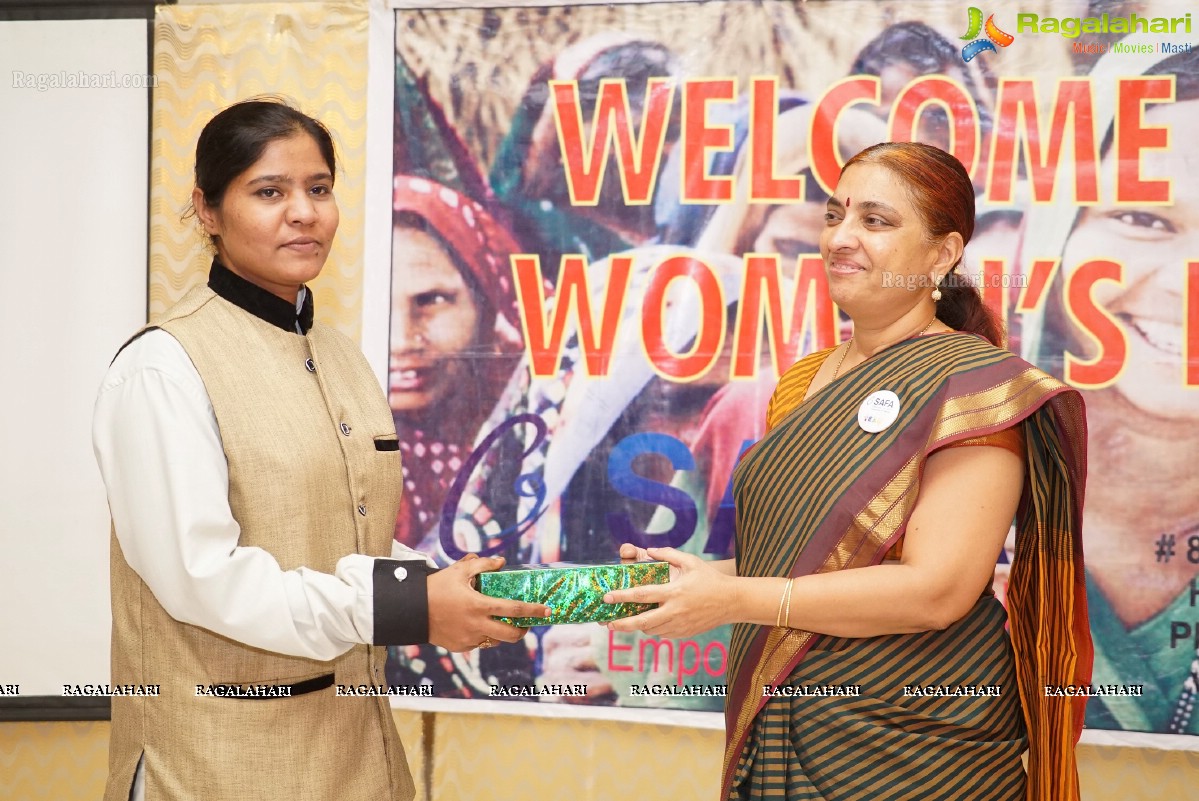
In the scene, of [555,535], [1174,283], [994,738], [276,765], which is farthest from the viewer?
[555,535]

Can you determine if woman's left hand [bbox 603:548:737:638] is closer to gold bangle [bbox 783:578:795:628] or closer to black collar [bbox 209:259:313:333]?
gold bangle [bbox 783:578:795:628]

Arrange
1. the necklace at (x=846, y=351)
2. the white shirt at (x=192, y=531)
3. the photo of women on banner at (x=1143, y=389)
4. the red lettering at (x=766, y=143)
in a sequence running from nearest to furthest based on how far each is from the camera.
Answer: the white shirt at (x=192, y=531) < the necklace at (x=846, y=351) < the photo of women on banner at (x=1143, y=389) < the red lettering at (x=766, y=143)

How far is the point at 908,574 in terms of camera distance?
151 centimetres

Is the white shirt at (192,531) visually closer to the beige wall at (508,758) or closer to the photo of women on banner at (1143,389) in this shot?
the beige wall at (508,758)

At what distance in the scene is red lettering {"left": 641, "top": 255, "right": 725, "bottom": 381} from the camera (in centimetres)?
269

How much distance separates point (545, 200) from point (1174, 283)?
1.60 m

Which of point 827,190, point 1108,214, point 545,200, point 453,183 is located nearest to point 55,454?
point 453,183

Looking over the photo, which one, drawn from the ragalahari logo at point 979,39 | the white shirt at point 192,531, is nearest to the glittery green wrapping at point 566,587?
the white shirt at point 192,531

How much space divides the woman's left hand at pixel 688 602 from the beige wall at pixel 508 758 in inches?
52.3

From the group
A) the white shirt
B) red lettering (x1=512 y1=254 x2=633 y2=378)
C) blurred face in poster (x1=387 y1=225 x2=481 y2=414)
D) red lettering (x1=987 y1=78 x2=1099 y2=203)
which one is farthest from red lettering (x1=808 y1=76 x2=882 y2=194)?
the white shirt

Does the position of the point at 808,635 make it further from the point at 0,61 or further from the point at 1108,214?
the point at 0,61

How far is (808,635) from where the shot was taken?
1629 millimetres

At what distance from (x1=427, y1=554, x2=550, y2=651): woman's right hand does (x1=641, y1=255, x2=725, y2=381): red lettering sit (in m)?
1.31

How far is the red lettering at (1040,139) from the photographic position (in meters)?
2.56
